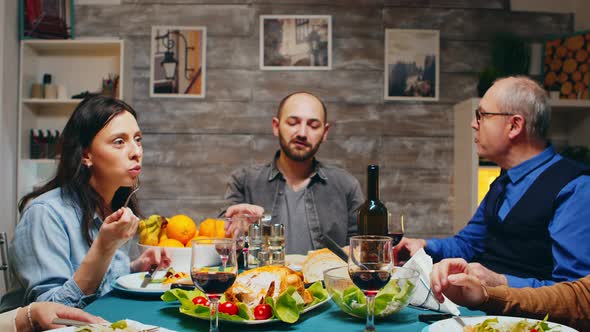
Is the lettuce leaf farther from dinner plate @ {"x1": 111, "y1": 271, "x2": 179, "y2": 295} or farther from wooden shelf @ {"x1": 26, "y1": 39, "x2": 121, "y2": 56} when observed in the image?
wooden shelf @ {"x1": 26, "y1": 39, "x2": 121, "y2": 56}

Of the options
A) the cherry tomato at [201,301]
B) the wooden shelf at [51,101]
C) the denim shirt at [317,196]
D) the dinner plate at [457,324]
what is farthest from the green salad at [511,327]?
the wooden shelf at [51,101]

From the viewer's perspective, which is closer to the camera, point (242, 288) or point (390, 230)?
point (242, 288)

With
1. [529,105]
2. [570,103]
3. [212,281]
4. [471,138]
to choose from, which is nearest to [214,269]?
[212,281]

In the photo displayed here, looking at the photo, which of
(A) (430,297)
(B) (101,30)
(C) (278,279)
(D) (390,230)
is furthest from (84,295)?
(B) (101,30)

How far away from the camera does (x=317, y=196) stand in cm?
286

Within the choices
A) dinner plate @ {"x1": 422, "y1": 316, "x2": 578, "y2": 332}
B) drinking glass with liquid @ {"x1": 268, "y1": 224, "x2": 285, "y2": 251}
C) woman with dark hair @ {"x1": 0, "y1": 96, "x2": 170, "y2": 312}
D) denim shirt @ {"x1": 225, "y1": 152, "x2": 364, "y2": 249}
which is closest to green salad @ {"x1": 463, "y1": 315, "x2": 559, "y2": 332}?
dinner plate @ {"x1": 422, "y1": 316, "x2": 578, "y2": 332}

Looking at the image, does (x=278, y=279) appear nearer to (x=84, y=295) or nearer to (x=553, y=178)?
(x=84, y=295)

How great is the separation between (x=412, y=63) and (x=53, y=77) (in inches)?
104

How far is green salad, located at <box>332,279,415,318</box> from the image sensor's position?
3.95ft

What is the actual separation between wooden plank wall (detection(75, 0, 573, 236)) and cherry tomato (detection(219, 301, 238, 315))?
271 cm

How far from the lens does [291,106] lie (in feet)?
9.42

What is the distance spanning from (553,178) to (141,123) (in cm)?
284

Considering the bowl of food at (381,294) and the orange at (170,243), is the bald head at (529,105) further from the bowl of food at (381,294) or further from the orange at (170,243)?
the orange at (170,243)

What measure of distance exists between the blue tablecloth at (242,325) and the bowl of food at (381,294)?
30 mm
